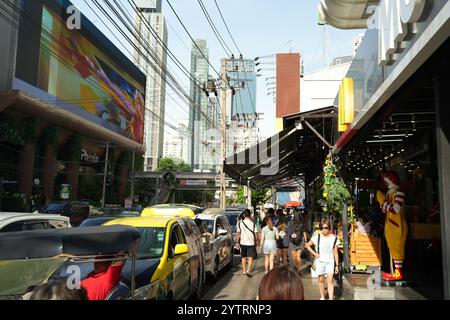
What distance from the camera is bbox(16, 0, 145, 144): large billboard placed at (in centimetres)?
3981

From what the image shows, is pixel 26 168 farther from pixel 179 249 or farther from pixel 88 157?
pixel 179 249

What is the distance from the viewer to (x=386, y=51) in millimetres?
5523

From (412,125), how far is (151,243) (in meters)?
5.56

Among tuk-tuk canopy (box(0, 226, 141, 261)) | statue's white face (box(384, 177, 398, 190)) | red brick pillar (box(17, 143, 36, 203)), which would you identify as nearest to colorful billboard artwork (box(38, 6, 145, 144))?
red brick pillar (box(17, 143, 36, 203))

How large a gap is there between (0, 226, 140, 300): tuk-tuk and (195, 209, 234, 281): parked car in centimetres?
600

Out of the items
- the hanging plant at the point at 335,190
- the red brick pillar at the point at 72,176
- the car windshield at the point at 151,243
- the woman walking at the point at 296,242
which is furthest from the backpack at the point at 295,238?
the red brick pillar at the point at 72,176

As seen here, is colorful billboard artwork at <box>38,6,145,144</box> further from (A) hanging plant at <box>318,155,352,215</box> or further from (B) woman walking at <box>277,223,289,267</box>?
(A) hanging plant at <box>318,155,352,215</box>

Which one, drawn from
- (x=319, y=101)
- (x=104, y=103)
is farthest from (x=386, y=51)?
(x=104, y=103)

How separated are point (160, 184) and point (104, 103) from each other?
24202 millimetres

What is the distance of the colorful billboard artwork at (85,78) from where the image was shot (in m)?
40.6

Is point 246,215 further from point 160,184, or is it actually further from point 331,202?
point 160,184

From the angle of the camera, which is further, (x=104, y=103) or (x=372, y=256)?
(x=104, y=103)

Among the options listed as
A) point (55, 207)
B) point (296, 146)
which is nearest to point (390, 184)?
point (296, 146)

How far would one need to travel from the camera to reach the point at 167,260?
6.61 metres
